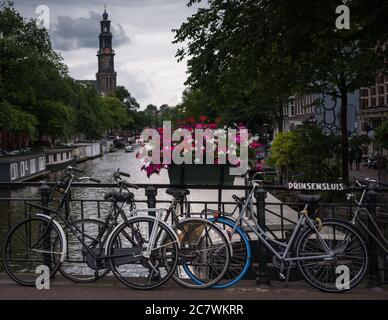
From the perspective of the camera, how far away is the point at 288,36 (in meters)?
11.1

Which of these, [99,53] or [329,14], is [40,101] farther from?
[99,53]

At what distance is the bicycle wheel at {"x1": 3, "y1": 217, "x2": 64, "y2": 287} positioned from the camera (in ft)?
21.2

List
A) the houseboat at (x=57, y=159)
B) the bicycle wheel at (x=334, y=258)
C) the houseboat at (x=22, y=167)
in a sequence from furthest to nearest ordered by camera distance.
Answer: the houseboat at (x=57, y=159), the houseboat at (x=22, y=167), the bicycle wheel at (x=334, y=258)

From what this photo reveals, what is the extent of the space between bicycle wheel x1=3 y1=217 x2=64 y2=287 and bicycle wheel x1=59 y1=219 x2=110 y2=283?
0.14 meters

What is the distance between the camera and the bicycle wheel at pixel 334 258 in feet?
20.1

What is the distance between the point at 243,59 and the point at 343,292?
28.1 feet

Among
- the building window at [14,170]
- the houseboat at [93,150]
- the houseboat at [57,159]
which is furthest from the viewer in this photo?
the houseboat at [93,150]

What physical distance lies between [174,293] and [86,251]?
107cm

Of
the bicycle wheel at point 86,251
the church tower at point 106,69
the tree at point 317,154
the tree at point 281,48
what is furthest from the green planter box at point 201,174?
the church tower at point 106,69

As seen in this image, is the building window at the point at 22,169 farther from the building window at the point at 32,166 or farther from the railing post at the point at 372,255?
Result: the railing post at the point at 372,255

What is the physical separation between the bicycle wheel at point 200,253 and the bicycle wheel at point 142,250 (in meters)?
0.15

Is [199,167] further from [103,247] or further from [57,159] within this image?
[57,159]

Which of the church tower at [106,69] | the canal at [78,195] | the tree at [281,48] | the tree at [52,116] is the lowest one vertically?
the canal at [78,195]
